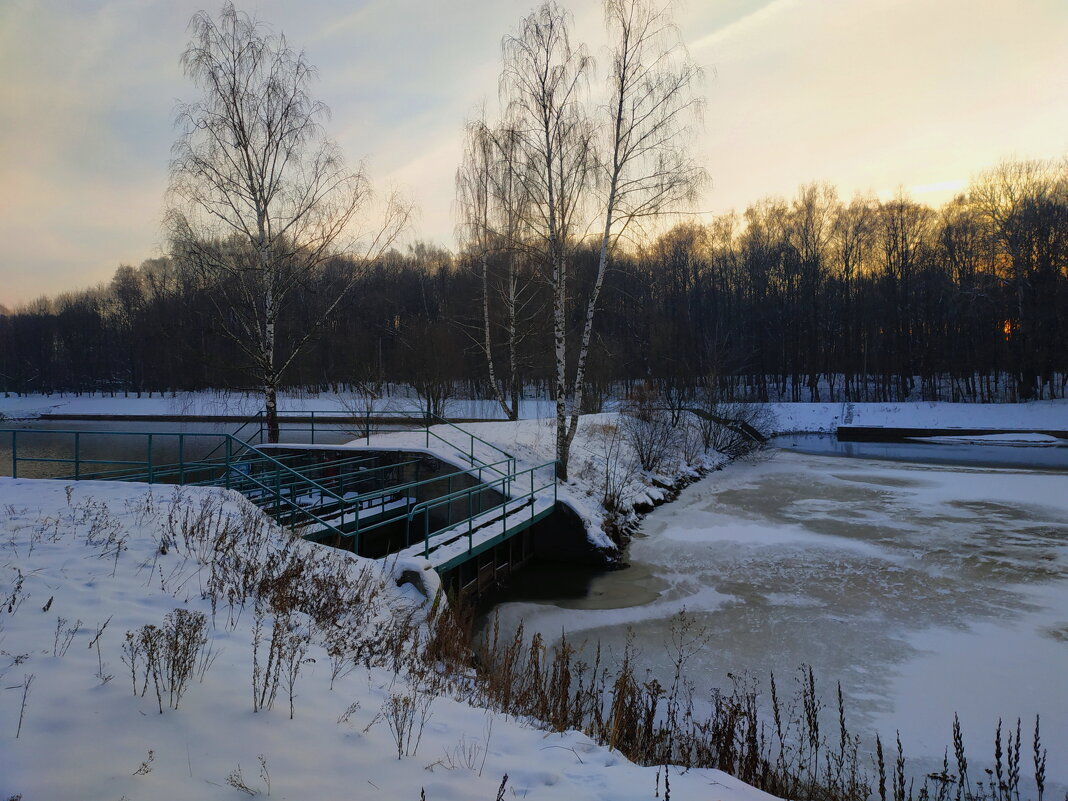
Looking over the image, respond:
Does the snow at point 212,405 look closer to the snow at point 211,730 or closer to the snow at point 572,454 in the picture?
the snow at point 572,454

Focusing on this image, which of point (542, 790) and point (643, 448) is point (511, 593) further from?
point (643, 448)

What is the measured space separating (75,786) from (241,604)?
10.7 feet

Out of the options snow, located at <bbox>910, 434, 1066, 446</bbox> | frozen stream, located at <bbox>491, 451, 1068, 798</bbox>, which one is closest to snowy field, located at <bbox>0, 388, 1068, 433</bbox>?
snow, located at <bbox>910, 434, 1066, 446</bbox>

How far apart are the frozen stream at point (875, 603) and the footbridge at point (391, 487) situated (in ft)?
4.56

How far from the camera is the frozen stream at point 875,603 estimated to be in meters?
7.09

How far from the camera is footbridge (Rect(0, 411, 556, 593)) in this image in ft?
32.9

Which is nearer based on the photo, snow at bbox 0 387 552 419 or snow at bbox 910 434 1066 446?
snow at bbox 0 387 552 419

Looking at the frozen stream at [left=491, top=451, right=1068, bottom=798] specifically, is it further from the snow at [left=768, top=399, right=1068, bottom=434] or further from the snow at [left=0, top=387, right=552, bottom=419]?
the snow at [left=768, top=399, right=1068, bottom=434]

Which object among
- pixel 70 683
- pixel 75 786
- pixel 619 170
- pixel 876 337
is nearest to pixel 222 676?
pixel 70 683

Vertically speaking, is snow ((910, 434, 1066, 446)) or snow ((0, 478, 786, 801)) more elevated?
snow ((0, 478, 786, 801))

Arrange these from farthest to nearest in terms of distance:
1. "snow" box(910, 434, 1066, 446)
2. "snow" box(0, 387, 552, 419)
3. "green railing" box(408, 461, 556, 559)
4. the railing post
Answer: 1. "snow" box(910, 434, 1066, 446)
2. "snow" box(0, 387, 552, 419)
3. the railing post
4. "green railing" box(408, 461, 556, 559)

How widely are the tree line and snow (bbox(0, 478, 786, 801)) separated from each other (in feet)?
65.4

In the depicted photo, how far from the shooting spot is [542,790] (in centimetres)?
369

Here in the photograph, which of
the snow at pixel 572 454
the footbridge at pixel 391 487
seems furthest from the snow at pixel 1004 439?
the footbridge at pixel 391 487
